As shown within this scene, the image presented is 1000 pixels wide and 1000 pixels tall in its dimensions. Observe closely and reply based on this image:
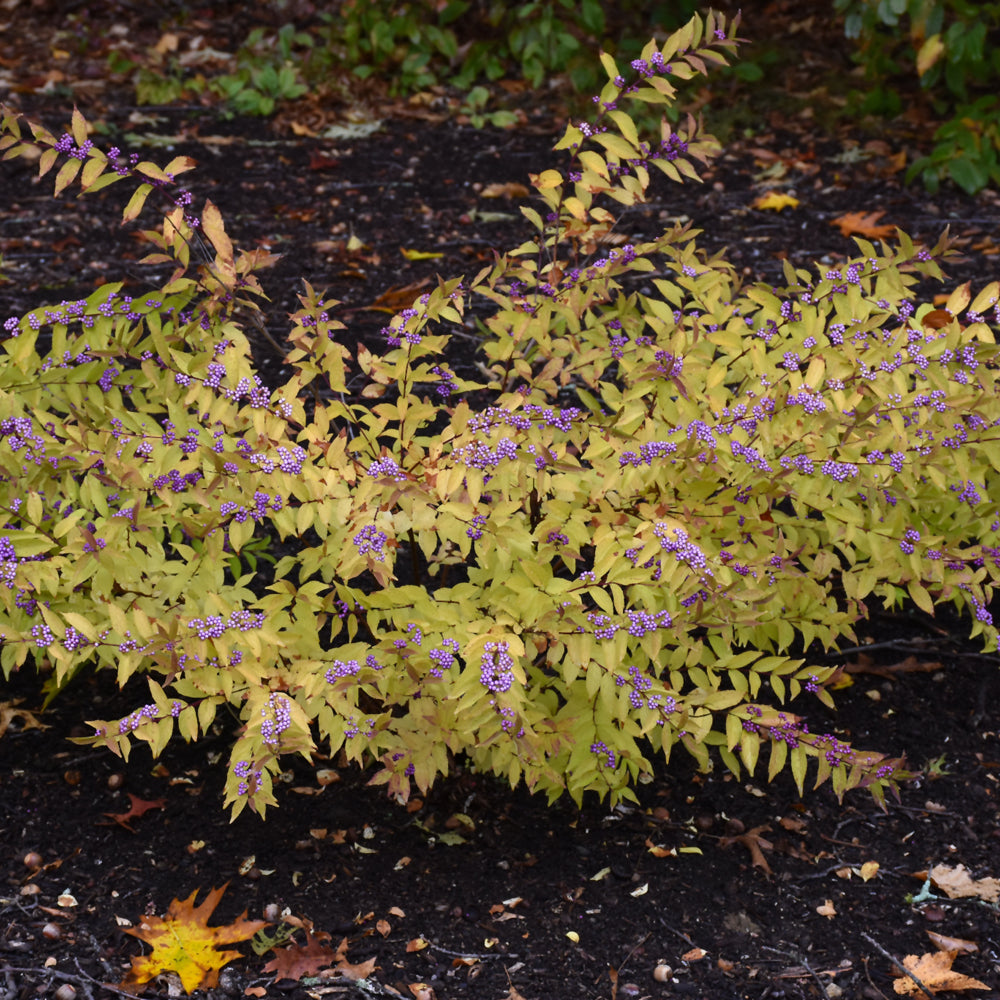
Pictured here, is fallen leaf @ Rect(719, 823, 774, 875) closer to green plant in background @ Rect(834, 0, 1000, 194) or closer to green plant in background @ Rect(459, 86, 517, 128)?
green plant in background @ Rect(834, 0, 1000, 194)

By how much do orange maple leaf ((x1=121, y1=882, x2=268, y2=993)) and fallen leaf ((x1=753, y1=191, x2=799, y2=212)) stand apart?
4.20m

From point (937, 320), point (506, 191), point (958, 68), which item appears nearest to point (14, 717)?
point (937, 320)

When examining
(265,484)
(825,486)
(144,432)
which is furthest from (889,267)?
(144,432)

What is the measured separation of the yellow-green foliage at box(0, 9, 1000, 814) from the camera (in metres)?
2.00

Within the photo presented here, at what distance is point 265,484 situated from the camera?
2.06 m

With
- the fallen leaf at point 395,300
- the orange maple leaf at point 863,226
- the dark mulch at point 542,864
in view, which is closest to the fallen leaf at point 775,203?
the orange maple leaf at point 863,226

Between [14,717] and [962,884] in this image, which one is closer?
[962,884]

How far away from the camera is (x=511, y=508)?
2.01 m

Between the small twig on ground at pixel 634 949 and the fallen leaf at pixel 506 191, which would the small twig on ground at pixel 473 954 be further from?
the fallen leaf at pixel 506 191

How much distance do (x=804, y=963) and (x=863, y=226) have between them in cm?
364

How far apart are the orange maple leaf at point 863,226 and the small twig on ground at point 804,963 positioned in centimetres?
349

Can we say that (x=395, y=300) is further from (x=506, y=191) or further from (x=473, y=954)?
(x=473, y=954)

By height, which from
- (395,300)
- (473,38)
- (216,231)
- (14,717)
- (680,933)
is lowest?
(680,933)

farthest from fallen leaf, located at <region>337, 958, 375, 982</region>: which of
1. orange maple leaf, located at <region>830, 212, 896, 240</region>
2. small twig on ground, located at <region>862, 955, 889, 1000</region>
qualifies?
orange maple leaf, located at <region>830, 212, 896, 240</region>
